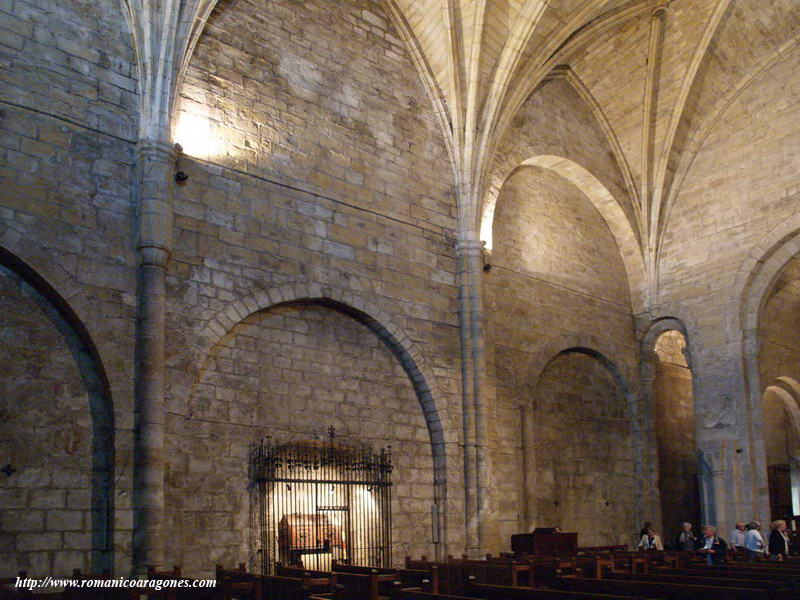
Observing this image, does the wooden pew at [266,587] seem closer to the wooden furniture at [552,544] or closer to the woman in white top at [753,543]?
the wooden furniture at [552,544]

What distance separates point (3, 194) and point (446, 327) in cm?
709

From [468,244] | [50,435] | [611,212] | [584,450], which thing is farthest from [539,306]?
[50,435]

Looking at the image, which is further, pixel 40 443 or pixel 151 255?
pixel 151 255

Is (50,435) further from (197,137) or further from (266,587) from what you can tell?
(197,137)

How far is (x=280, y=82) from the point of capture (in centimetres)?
1248

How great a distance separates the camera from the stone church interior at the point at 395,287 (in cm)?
955

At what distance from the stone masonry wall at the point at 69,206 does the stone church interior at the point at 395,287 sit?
3cm

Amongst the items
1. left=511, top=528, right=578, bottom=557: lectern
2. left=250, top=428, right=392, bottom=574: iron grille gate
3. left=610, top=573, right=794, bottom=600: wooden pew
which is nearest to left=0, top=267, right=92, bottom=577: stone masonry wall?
left=250, top=428, right=392, bottom=574: iron grille gate

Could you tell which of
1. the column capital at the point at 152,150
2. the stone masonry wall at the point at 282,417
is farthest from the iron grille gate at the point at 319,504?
the column capital at the point at 152,150

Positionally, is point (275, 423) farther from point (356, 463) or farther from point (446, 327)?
point (446, 327)

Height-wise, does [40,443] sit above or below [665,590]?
above

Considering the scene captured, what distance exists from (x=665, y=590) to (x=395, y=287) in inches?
283

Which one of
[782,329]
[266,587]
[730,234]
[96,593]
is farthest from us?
[782,329]

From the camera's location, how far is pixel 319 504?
11.8m
